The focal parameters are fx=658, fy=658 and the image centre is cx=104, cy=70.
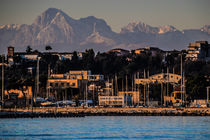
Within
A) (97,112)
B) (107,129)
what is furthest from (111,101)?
(107,129)

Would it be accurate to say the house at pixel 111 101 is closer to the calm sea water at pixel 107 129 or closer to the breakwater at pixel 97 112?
the breakwater at pixel 97 112

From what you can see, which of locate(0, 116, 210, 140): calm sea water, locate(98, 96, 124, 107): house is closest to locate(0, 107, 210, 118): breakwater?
locate(0, 116, 210, 140): calm sea water

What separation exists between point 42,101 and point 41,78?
87.9 ft

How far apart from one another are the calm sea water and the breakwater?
8387mm

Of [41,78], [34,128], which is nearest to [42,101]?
[41,78]

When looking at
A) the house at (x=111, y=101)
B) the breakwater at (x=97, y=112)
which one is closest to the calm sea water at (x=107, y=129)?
the breakwater at (x=97, y=112)

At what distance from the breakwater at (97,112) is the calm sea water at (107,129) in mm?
8387

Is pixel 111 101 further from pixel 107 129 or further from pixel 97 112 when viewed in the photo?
pixel 107 129

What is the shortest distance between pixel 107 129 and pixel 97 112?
3430cm

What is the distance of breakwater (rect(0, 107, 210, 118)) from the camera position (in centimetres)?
11800

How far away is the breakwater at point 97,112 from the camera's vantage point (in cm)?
11800

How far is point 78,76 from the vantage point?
179 m

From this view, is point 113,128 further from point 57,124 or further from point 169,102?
point 169,102

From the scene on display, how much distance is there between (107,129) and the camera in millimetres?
90625
